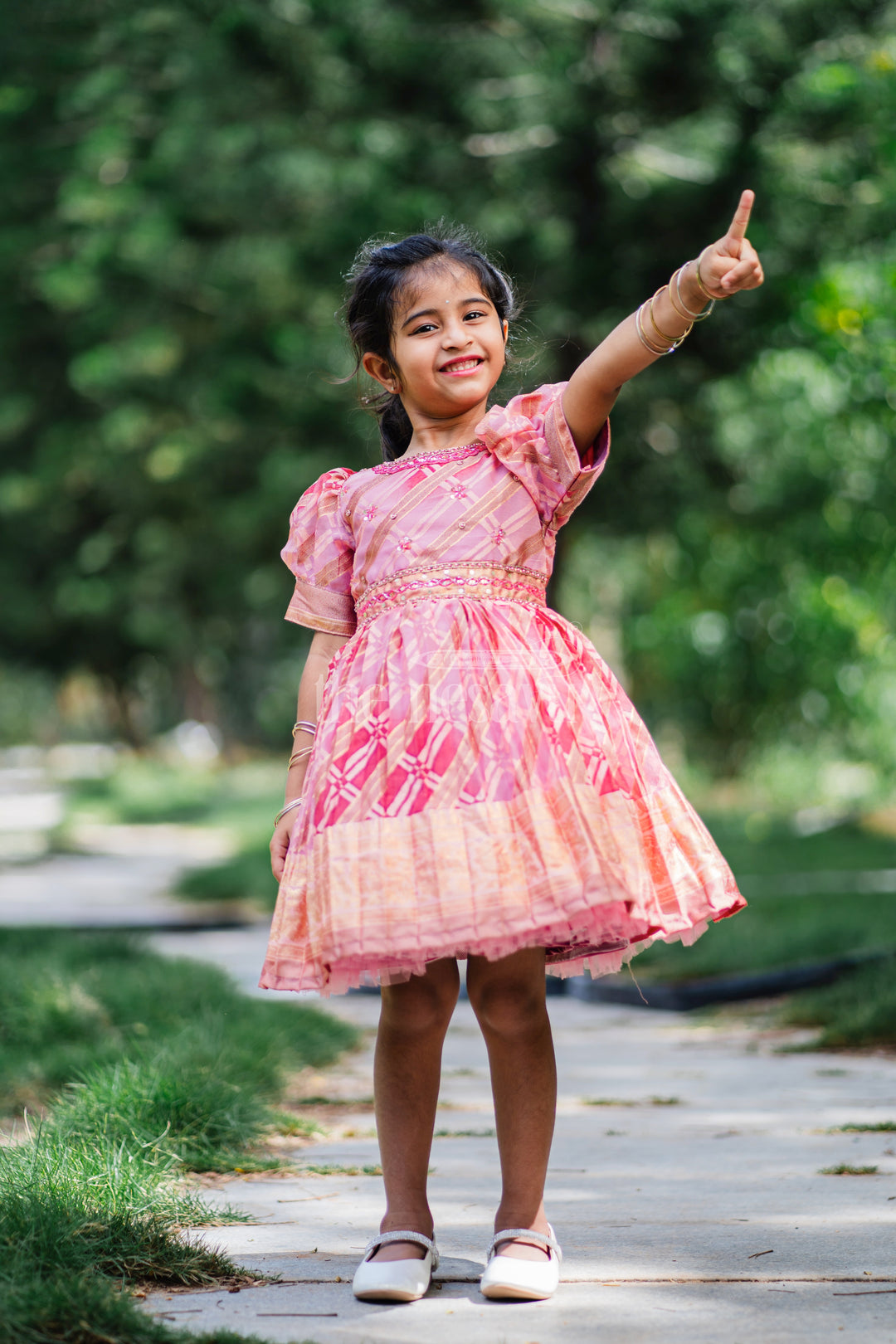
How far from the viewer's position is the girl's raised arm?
7.65 ft

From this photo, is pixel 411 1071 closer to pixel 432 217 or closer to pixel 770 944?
pixel 770 944

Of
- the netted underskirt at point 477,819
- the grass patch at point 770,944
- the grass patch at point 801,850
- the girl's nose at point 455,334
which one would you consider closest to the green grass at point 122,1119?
the netted underskirt at point 477,819

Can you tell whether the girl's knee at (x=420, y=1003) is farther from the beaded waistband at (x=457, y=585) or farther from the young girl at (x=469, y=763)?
the beaded waistband at (x=457, y=585)

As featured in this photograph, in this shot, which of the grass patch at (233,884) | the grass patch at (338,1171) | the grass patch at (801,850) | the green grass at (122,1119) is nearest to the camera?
the green grass at (122,1119)

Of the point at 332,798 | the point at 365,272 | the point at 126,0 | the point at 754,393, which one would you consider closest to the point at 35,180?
the point at 126,0

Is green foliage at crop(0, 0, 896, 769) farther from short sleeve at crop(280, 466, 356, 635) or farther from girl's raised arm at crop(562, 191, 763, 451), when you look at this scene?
girl's raised arm at crop(562, 191, 763, 451)

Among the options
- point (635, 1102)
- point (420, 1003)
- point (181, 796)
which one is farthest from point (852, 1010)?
point (181, 796)

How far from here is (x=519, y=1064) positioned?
7.97 ft

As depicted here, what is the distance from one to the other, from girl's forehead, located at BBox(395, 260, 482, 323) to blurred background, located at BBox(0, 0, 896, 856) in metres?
0.37

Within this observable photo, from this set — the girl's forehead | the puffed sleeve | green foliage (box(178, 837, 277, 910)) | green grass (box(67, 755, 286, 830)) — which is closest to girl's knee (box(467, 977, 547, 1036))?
the puffed sleeve

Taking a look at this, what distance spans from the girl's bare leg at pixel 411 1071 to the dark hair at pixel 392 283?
1.07 metres

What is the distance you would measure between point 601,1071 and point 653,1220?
1902 millimetres

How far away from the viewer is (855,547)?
11.6m

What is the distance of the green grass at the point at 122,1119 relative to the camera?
202cm
